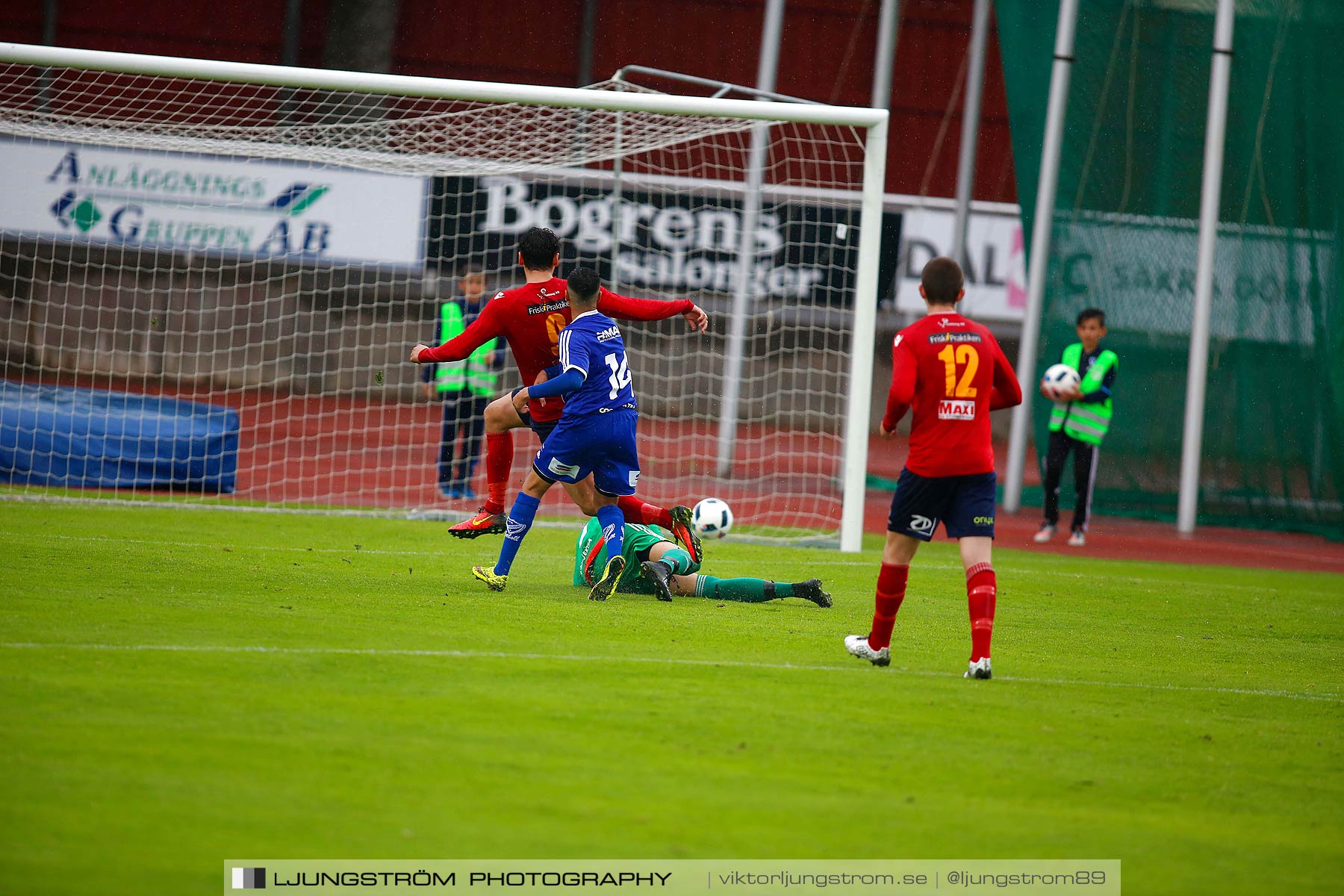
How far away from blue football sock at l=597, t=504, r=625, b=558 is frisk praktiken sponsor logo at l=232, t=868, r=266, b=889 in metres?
3.88

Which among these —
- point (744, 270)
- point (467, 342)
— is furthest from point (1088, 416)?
point (467, 342)

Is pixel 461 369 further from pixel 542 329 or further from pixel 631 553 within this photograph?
pixel 631 553

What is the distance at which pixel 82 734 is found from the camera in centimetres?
386

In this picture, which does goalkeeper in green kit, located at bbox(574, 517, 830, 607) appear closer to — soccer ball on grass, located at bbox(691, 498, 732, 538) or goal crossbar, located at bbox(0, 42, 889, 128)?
soccer ball on grass, located at bbox(691, 498, 732, 538)

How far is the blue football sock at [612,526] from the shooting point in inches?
270

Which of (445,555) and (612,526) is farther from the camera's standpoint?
(445,555)

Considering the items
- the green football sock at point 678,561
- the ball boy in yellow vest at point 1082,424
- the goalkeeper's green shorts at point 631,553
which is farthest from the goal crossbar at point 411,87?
the green football sock at point 678,561

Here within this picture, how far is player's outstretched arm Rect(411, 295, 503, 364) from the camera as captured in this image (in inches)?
282

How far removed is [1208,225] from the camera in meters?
12.4

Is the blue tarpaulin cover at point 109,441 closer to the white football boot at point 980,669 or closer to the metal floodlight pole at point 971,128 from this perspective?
the white football boot at point 980,669

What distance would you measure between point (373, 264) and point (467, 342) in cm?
934

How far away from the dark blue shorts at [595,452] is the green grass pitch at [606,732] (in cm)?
63

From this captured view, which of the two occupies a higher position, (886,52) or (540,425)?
(886,52)

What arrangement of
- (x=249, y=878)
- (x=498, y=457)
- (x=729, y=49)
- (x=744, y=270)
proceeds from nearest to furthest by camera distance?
(x=249, y=878) → (x=498, y=457) → (x=744, y=270) → (x=729, y=49)
